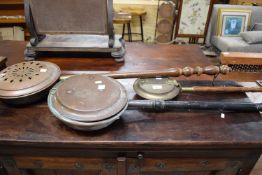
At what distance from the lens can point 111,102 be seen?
0.63 metres

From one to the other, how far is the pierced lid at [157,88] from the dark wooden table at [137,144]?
4 cm

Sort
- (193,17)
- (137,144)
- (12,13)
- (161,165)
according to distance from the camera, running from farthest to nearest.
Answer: (193,17)
(12,13)
(161,165)
(137,144)

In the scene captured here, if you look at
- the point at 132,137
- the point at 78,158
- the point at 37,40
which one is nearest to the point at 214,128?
the point at 132,137

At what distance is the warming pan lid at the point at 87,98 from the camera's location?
593 mm

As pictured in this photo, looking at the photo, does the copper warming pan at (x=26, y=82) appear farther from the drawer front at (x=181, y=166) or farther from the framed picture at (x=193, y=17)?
the framed picture at (x=193, y=17)

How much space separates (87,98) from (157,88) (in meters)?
0.27

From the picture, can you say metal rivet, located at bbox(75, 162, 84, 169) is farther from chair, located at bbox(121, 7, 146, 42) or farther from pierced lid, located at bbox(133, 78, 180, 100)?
chair, located at bbox(121, 7, 146, 42)

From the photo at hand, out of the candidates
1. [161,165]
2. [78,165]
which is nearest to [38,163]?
[78,165]

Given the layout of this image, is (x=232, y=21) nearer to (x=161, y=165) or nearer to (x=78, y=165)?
(x=161, y=165)

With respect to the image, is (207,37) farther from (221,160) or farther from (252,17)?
(221,160)

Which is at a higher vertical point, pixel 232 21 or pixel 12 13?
pixel 12 13

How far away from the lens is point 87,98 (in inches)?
25.0

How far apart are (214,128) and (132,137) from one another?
0.27 m

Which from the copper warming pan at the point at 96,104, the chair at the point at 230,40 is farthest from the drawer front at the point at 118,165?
the chair at the point at 230,40
